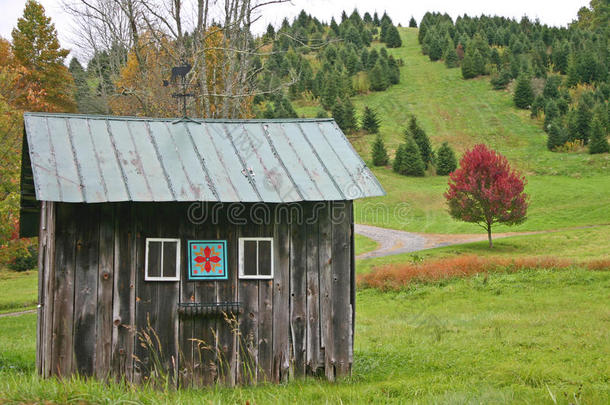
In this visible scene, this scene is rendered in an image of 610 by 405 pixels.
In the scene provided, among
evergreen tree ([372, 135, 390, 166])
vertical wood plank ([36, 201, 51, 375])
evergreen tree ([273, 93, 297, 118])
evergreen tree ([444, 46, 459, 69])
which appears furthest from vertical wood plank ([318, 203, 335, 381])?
evergreen tree ([444, 46, 459, 69])

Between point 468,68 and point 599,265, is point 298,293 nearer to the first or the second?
point 599,265

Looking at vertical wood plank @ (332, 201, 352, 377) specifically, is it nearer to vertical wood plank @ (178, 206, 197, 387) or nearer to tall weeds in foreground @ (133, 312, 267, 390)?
tall weeds in foreground @ (133, 312, 267, 390)

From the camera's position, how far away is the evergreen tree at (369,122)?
232ft

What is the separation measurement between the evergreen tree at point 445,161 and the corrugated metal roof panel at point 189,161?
52.5m

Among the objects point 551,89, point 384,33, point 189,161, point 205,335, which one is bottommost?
point 205,335

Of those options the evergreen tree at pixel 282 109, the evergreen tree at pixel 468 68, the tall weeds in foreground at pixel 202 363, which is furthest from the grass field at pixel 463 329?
the evergreen tree at pixel 468 68

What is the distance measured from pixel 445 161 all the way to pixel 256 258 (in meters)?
54.4

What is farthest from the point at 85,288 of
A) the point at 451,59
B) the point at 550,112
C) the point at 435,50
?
the point at 435,50

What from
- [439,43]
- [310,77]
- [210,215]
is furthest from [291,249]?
[439,43]

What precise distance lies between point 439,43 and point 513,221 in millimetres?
78883

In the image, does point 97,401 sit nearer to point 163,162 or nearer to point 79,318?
point 79,318

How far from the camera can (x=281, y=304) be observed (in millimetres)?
9148

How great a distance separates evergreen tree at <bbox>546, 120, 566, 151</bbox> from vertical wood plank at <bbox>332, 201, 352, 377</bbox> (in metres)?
63.0

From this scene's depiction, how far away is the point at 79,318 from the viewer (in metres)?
8.58
